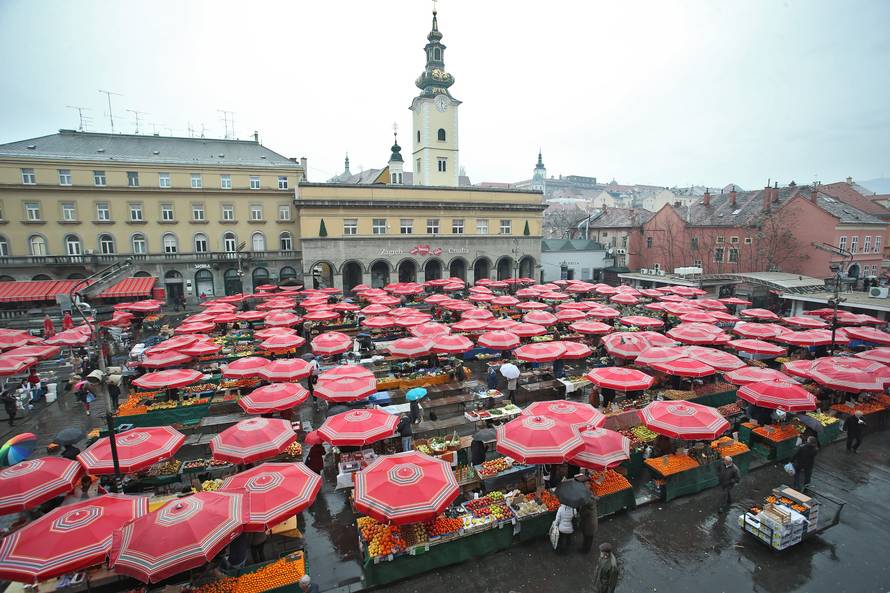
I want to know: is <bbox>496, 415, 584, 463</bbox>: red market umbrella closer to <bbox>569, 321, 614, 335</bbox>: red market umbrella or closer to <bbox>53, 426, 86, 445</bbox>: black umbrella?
<bbox>53, 426, 86, 445</bbox>: black umbrella

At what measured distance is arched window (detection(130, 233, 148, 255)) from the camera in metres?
43.1

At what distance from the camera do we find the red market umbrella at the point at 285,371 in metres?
16.0

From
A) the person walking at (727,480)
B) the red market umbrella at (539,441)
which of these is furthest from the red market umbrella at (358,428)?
the person walking at (727,480)

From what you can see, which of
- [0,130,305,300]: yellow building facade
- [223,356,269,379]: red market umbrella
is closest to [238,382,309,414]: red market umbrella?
[223,356,269,379]: red market umbrella

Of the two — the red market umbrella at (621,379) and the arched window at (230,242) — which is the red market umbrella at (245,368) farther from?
the arched window at (230,242)

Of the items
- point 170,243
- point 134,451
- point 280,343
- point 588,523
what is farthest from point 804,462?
point 170,243

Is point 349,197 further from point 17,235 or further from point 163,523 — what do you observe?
point 163,523

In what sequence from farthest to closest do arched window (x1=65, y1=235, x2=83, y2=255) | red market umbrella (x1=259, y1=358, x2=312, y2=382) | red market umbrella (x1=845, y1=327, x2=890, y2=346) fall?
arched window (x1=65, y1=235, x2=83, y2=255) → red market umbrella (x1=845, y1=327, x2=890, y2=346) → red market umbrella (x1=259, y1=358, x2=312, y2=382)

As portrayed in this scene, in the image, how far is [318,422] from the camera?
16562mm

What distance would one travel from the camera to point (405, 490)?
28.5ft

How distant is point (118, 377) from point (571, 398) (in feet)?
57.7

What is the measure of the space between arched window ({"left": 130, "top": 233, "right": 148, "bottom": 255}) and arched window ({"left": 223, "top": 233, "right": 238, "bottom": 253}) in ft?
23.2

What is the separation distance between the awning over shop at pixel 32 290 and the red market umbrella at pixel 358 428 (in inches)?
1424

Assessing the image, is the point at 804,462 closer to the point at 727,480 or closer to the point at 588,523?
the point at 727,480
